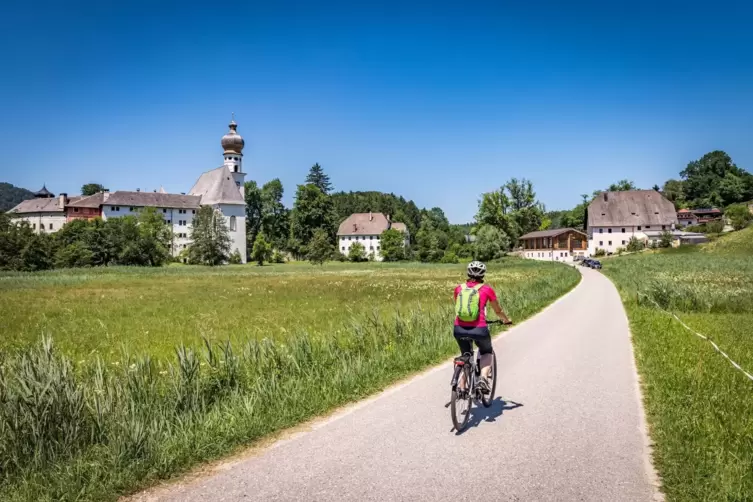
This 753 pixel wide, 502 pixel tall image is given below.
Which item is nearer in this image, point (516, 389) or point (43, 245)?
point (516, 389)

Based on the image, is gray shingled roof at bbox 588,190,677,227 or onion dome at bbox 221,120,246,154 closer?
gray shingled roof at bbox 588,190,677,227

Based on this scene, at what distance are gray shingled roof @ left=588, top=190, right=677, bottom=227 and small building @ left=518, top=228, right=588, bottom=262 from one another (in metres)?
3.93

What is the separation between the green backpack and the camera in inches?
259

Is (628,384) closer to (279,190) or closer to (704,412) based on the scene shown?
(704,412)

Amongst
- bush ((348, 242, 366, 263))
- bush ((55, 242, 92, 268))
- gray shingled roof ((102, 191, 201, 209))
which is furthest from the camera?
gray shingled roof ((102, 191, 201, 209))

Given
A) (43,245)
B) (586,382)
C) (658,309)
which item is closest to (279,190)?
(43,245)

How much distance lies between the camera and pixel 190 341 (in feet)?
45.2

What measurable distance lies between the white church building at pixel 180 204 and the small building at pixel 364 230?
93.0 ft

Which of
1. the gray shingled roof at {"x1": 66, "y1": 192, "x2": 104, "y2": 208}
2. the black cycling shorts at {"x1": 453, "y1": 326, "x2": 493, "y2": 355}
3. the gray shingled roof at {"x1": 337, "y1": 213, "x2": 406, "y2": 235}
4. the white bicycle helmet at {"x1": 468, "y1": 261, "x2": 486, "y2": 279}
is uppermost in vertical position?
the gray shingled roof at {"x1": 66, "y1": 192, "x2": 104, "y2": 208}

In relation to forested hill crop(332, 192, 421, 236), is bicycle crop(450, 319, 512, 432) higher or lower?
lower

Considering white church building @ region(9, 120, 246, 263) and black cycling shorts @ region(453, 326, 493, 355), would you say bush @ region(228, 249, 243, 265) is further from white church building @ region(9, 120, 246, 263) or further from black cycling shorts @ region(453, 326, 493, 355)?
black cycling shorts @ region(453, 326, 493, 355)

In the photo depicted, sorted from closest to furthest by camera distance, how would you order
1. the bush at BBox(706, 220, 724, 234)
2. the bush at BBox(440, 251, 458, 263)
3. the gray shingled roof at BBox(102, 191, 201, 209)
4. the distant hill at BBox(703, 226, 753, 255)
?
the distant hill at BBox(703, 226, 753, 255) < the bush at BBox(706, 220, 724, 234) < the bush at BBox(440, 251, 458, 263) < the gray shingled roof at BBox(102, 191, 201, 209)

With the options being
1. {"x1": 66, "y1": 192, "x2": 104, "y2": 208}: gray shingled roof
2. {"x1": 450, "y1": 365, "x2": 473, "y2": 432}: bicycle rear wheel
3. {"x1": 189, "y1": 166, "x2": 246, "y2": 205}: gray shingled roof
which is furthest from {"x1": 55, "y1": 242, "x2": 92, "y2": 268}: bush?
{"x1": 450, "y1": 365, "x2": 473, "y2": 432}: bicycle rear wheel

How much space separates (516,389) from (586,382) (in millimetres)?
1447
